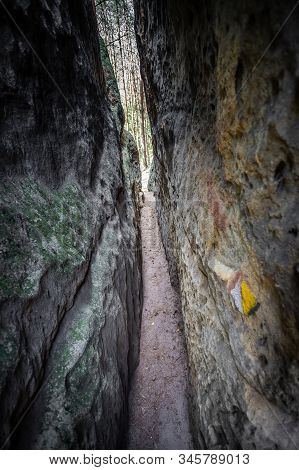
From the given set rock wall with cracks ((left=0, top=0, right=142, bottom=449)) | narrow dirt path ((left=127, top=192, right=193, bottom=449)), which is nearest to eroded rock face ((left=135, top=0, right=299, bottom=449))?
narrow dirt path ((left=127, top=192, right=193, bottom=449))

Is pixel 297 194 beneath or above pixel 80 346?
above

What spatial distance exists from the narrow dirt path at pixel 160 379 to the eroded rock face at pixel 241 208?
A: 67cm

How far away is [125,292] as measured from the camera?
456 centimetres

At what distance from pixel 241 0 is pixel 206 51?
0.77 metres

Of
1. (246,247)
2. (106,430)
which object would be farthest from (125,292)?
(246,247)

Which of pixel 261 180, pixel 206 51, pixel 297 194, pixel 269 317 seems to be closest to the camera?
pixel 297 194

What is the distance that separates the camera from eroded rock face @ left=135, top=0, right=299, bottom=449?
1576mm

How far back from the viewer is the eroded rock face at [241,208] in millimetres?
1576

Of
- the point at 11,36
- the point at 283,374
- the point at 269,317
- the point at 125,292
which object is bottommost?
the point at 125,292

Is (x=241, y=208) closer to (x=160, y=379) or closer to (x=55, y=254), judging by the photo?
(x=55, y=254)

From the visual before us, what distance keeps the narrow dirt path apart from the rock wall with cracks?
0.39 m

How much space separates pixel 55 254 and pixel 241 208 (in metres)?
2.41

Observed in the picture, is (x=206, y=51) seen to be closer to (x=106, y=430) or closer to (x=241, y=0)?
(x=241, y=0)

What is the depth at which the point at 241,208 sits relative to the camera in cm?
211
